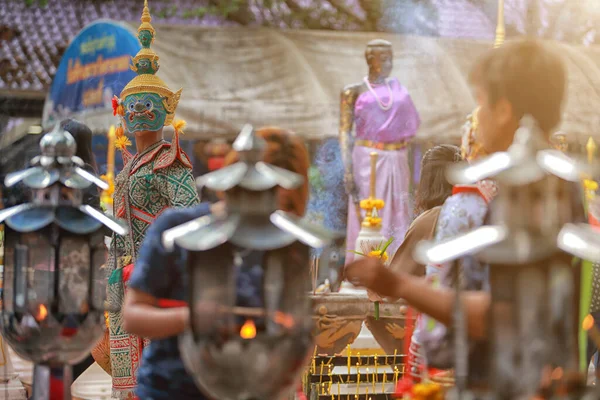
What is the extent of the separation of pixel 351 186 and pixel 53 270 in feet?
18.6

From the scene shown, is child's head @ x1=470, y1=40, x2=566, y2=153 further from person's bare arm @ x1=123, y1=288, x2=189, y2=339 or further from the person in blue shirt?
person's bare arm @ x1=123, y1=288, x2=189, y2=339

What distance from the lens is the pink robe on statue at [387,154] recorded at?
26.2 feet

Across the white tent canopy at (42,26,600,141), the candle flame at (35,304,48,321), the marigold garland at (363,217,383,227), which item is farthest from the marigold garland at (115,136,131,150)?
the white tent canopy at (42,26,600,141)

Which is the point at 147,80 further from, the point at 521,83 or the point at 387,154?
the point at 387,154

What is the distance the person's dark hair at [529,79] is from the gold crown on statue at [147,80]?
2.26 m

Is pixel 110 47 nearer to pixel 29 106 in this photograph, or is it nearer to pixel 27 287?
pixel 29 106

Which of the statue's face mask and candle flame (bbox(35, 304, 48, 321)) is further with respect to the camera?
the statue's face mask

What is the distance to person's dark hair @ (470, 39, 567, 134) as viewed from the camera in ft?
7.47

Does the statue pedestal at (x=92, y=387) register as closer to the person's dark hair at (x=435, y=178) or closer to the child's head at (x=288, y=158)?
the person's dark hair at (x=435, y=178)

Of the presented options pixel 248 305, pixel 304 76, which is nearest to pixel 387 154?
pixel 304 76

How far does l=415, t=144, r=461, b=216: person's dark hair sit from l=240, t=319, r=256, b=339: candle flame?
7.30ft

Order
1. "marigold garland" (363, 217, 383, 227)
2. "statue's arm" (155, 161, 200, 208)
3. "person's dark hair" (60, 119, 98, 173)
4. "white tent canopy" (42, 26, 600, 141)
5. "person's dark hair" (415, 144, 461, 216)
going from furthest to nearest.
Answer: "white tent canopy" (42, 26, 600, 141) < "marigold garland" (363, 217, 383, 227) < "person's dark hair" (60, 119, 98, 173) < "person's dark hair" (415, 144, 461, 216) < "statue's arm" (155, 161, 200, 208)

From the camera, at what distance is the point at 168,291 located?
253cm

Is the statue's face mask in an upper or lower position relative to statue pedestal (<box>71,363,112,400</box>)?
upper
